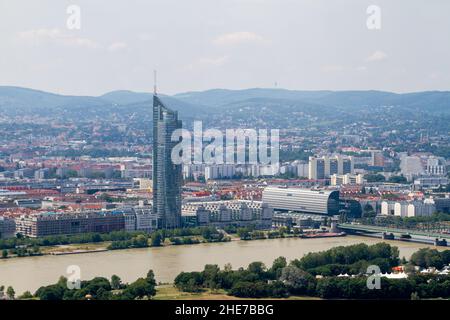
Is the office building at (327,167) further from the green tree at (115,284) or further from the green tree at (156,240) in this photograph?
the green tree at (115,284)

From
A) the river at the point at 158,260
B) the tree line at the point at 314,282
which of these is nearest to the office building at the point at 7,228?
the river at the point at 158,260

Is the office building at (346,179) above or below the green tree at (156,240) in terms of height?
above

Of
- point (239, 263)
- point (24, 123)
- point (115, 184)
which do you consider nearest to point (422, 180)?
point (115, 184)

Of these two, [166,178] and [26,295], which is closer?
[26,295]

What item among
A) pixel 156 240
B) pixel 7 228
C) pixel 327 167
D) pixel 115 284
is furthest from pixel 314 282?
pixel 327 167

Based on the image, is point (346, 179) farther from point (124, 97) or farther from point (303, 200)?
point (124, 97)

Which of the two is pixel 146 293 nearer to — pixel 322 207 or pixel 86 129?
pixel 322 207

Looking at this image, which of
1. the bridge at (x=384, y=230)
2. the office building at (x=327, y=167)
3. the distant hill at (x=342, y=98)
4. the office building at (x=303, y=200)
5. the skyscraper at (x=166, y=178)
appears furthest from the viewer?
the distant hill at (x=342, y=98)
